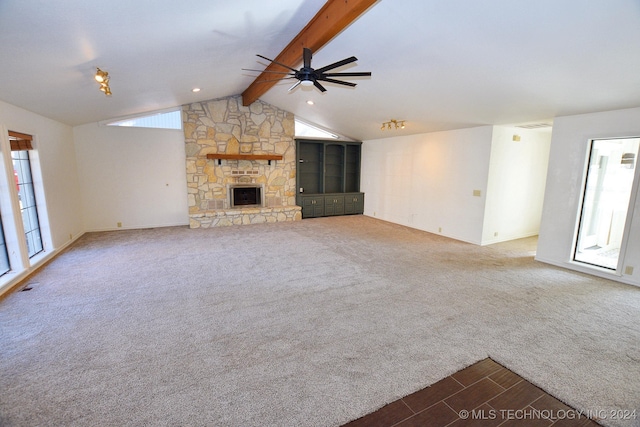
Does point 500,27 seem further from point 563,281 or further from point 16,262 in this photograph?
point 16,262

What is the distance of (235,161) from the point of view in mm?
7809

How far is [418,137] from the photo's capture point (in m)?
7.14

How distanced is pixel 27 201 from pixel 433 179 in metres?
7.79

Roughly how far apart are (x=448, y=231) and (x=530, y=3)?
487 cm

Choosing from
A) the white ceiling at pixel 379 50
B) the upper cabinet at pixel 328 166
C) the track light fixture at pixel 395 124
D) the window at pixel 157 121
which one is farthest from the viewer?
the upper cabinet at pixel 328 166

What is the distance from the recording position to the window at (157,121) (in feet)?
22.1

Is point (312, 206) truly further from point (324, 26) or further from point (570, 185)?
point (570, 185)

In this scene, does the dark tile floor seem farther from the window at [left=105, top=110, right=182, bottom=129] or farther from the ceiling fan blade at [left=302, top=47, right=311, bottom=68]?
the window at [left=105, top=110, right=182, bottom=129]

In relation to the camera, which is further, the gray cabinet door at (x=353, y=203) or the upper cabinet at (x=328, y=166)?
the gray cabinet door at (x=353, y=203)

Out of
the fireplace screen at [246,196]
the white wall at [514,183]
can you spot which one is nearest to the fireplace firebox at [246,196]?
the fireplace screen at [246,196]

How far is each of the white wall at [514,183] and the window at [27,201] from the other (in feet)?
26.7

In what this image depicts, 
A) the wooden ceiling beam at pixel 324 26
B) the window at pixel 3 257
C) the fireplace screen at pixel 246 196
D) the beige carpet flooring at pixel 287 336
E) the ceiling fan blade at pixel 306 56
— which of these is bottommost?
the beige carpet flooring at pixel 287 336

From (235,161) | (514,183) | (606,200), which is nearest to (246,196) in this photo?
(235,161)

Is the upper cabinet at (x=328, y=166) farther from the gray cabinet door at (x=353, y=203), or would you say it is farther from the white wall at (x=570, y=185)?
the white wall at (x=570, y=185)
